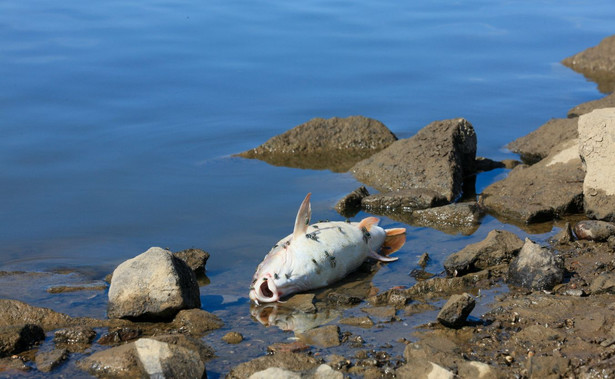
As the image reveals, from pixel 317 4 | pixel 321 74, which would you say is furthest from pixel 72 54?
pixel 317 4

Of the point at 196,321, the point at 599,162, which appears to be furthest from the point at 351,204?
the point at 196,321

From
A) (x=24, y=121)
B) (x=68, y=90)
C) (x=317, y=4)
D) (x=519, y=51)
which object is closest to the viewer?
(x=24, y=121)

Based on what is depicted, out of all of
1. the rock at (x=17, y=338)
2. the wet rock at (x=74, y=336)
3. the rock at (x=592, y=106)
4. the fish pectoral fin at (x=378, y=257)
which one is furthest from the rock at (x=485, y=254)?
the rock at (x=592, y=106)

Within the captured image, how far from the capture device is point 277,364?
277 inches

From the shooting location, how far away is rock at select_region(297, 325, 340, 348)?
7527 millimetres

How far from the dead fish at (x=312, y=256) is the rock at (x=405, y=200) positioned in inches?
58.8

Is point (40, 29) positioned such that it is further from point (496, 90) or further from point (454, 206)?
point (454, 206)

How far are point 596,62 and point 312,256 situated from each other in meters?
12.0

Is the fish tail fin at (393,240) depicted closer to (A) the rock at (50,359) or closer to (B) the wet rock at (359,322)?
(B) the wet rock at (359,322)

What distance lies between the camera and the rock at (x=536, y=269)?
856 centimetres

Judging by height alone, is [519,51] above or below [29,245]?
above

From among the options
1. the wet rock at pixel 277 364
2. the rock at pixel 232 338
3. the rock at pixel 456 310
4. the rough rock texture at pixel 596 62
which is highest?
the rough rock texture at pixel 596 62

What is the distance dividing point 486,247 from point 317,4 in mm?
15270

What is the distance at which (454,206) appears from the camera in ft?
35.9
